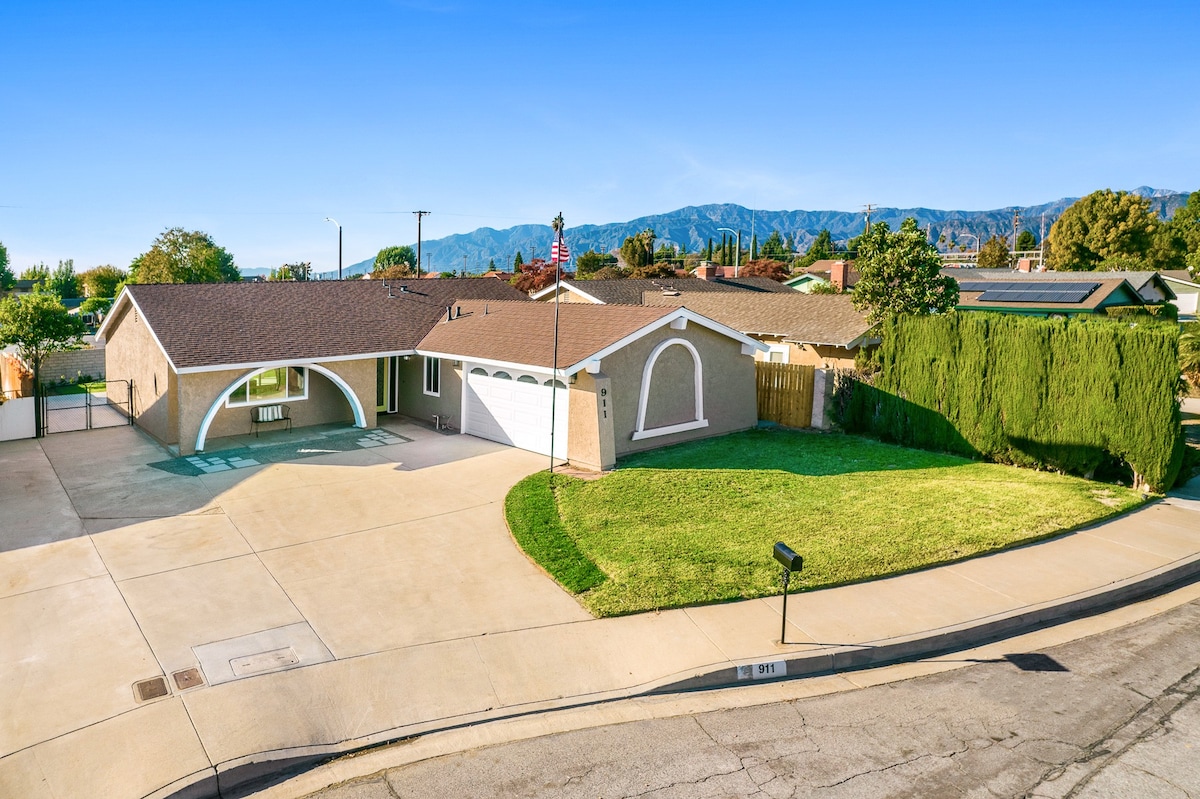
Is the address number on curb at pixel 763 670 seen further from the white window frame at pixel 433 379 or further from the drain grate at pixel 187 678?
the white window frame at pixel 433 379

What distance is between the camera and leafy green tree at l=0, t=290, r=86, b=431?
2269 cm

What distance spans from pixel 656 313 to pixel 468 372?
5.09 meters

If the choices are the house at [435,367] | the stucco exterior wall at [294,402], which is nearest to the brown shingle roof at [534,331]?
the house at [435,367]

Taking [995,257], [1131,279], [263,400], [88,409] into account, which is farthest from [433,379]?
[995,257]

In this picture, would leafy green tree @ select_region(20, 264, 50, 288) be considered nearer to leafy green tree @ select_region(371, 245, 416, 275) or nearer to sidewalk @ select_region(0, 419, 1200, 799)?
leafy green tree @ select_region(371, 245, 416, 275)

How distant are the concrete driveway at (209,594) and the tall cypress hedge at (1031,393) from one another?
31.6ft

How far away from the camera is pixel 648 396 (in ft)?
57.0

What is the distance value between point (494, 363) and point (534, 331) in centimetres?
146

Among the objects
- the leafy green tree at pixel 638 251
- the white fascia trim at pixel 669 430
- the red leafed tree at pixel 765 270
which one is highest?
the leafy green tree at pixel 638 251

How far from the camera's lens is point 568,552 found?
11.1 m

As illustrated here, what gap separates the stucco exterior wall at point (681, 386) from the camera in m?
16.8

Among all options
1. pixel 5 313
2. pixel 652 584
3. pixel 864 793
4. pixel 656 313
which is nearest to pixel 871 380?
pixel 656 313

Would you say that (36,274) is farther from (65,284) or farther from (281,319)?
(281,319)

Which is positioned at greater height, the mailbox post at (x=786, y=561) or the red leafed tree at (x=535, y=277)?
the red leafed tree at (x=535, y=277)
